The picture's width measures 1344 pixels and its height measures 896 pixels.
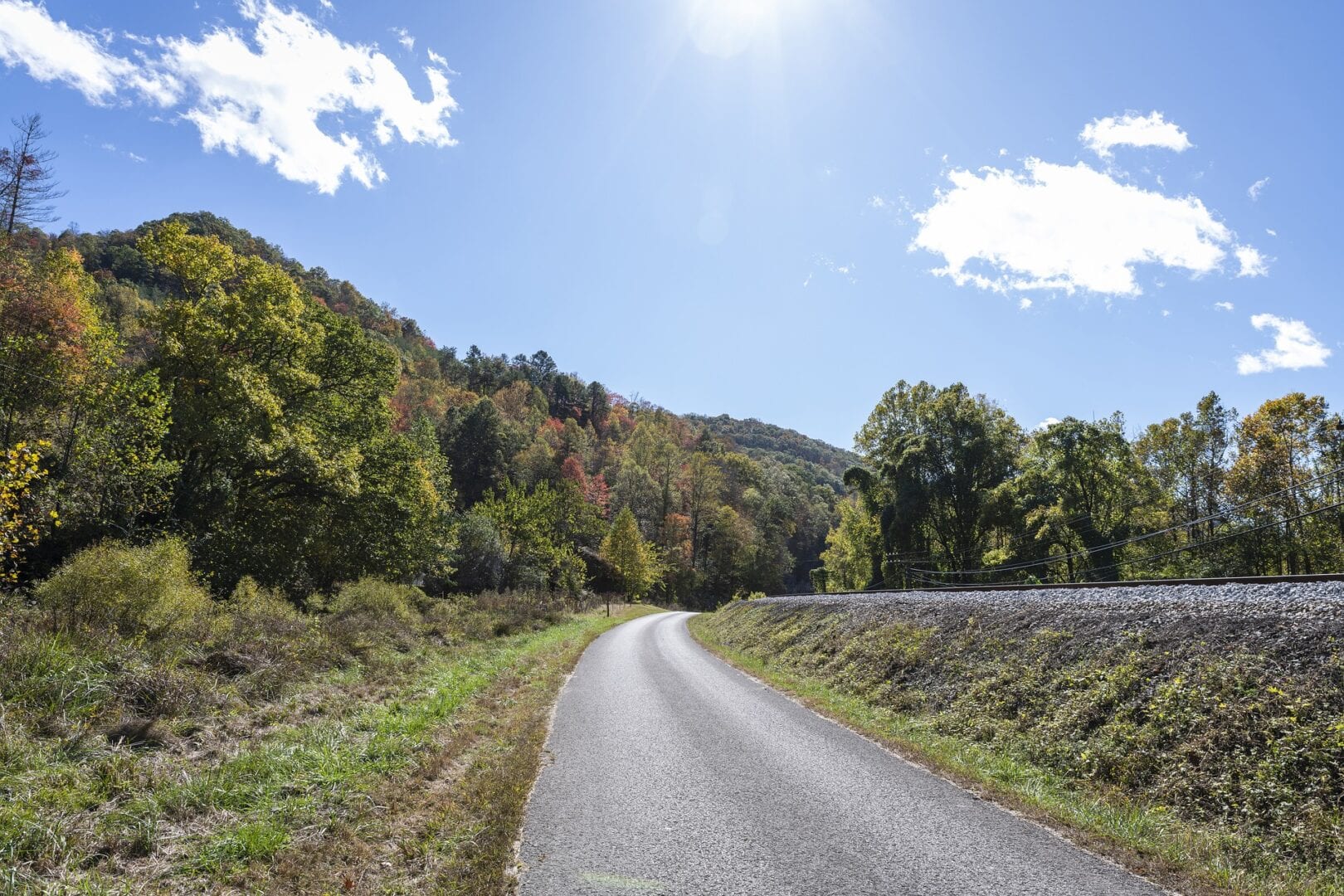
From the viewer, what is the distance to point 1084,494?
34000 millimetres

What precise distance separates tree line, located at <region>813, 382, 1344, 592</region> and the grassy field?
73.9 ft

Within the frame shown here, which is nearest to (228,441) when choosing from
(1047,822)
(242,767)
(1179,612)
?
(242,767)

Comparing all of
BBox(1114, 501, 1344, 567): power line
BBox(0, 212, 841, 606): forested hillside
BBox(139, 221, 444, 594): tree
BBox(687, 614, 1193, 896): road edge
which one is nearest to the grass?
BBox(687, 614, 1193, 896): road edge

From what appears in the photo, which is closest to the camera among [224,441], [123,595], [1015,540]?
[123,595]

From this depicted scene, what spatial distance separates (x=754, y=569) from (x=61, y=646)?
8067cm

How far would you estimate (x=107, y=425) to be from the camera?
52.4ft

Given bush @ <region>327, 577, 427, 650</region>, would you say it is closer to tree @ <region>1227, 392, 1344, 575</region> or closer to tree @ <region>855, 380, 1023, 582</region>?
tree @ <region>855, 380, 1023, 582</region>

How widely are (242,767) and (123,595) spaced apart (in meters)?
6.67

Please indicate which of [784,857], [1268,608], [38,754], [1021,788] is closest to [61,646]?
[38,754]

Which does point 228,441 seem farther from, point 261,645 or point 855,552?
point 855,552

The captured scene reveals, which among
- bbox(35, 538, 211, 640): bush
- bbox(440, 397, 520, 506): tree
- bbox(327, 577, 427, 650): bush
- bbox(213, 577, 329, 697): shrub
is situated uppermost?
bbox(440, 397, 520, 506): tree

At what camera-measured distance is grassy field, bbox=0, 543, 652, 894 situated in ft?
15.3

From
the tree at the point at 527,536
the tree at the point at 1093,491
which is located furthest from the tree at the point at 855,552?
the tree at the point at 527,536

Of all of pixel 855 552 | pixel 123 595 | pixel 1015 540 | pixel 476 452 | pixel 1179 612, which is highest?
pixel 476 452
